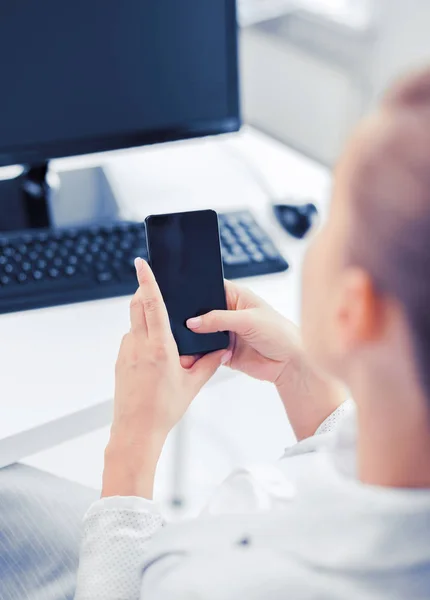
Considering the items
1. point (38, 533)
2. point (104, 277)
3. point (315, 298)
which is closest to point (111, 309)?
point (104, 277)

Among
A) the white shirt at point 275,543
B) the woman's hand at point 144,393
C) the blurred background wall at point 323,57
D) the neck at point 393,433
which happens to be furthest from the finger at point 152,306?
the blurred background wall at point 323,57

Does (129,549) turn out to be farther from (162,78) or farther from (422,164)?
(162,78)

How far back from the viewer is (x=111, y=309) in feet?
2.97

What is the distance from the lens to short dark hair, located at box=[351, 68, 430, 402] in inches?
16.1

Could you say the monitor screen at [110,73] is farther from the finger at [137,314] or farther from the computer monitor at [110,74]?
the finger at [137,314]

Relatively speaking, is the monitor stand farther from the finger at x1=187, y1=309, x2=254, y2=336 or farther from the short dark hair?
the short dark hair

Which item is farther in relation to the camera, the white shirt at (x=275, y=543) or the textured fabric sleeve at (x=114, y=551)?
the textured fabric sleeve at (x=114, y=551)

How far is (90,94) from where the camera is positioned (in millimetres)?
981

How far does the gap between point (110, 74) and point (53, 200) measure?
0.22 meters

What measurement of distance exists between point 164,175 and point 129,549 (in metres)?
0.70

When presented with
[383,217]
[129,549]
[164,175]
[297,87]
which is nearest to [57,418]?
[129,549]

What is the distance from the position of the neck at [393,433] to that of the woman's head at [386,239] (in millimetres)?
17

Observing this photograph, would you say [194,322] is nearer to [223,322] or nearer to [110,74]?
[223,322]

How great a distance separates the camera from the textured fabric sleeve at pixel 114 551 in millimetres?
652
